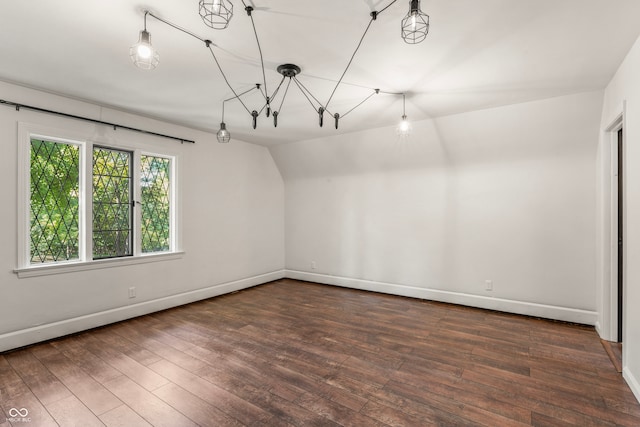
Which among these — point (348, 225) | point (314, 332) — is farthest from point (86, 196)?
point (348, 225)

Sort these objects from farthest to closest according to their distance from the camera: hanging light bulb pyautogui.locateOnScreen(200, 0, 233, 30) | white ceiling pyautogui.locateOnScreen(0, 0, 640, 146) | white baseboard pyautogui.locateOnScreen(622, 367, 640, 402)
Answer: white baseboard pyautogui.locateOnScreen(622, 367, 640, 402)
white ceiling pyautogui.locateOnScreen(0, 0, 640, 146)
hanging light bulb pyautogui.locateOnScreen(200, 0, 233, 30)

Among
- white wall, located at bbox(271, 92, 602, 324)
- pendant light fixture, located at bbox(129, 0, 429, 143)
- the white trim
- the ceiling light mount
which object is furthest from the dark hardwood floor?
the ceiling light mount

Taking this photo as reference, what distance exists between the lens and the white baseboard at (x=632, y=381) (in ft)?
6.83

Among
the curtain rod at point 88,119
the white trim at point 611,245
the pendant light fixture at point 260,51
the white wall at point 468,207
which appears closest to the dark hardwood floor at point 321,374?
the white trim at point 611,245

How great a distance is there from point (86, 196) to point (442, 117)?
14.3ft

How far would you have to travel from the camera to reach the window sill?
298 centimetres

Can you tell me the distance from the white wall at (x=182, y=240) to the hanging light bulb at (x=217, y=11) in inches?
96.8

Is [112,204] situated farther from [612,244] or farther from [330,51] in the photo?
[612,244]

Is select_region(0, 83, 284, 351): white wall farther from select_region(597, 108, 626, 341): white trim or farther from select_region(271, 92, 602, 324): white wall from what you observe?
select_region(597, 108, 626, 341): white trim

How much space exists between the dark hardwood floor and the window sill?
70 cm

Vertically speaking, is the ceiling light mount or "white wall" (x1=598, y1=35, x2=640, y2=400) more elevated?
the ceiling light mount

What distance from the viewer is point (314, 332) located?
10.9 feet

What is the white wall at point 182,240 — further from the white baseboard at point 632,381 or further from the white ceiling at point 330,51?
the white baseboard at point 632,381

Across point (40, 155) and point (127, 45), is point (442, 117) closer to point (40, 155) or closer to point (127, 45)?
point (127, 45)
